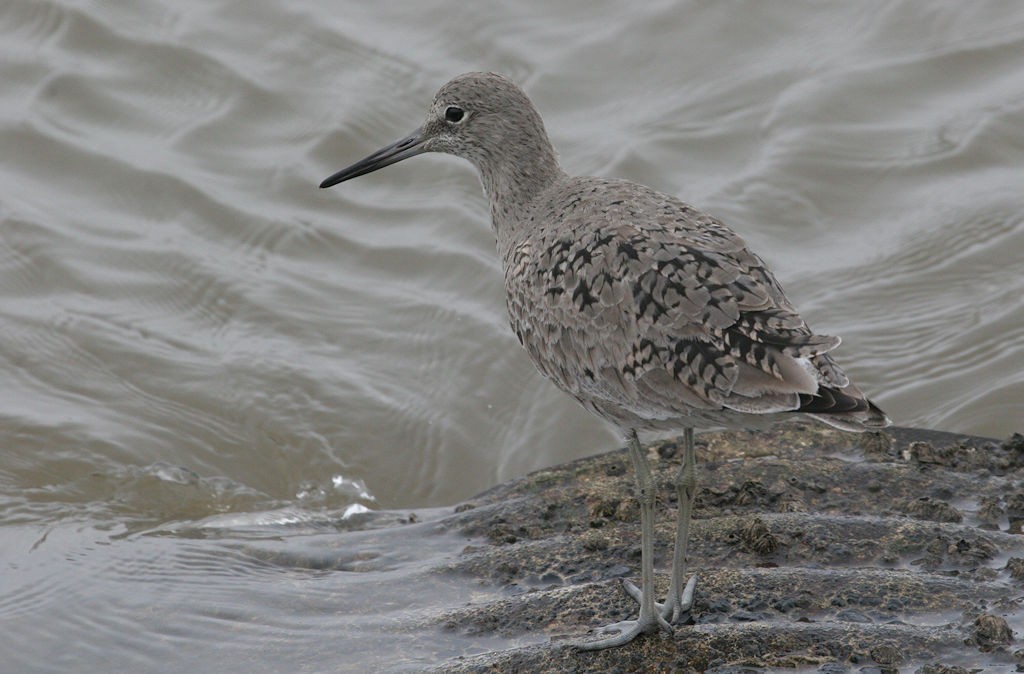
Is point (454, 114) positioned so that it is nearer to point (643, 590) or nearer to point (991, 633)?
point (643, 590)

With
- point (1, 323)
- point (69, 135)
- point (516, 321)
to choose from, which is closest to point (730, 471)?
point (516, 321)

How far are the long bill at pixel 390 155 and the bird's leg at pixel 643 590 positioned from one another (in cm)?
219

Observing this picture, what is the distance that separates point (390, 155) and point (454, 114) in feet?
1.44

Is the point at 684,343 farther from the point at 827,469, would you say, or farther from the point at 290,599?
the point at 290,599

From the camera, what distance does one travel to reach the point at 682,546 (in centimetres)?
482

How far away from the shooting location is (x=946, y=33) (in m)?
11.2

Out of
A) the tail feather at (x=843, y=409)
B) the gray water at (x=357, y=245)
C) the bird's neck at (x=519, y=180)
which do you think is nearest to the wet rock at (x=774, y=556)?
the gray water at (x=357, y=245)

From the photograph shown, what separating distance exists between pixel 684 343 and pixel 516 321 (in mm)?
963

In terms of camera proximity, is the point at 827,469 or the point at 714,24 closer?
the point at 827,469

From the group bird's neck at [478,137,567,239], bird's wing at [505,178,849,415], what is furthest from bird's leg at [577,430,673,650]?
bird's neck at [478,137,567,239]

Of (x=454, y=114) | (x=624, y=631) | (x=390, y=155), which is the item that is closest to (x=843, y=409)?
(x=624, y=631)

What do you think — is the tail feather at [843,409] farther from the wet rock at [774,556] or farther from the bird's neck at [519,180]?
the bird's neck at [519,180]

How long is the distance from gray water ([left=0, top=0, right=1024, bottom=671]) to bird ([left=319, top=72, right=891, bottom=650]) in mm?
1120

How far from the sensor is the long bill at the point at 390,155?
6.45 meters
